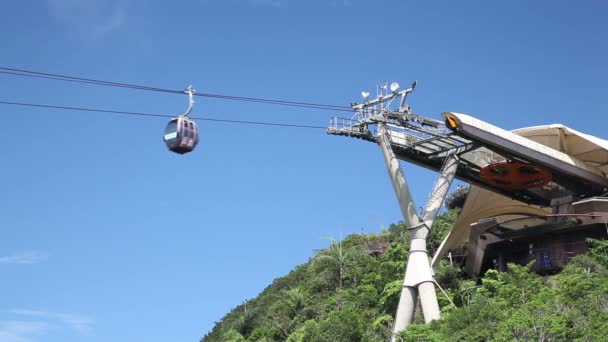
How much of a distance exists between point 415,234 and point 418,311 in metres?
3.72

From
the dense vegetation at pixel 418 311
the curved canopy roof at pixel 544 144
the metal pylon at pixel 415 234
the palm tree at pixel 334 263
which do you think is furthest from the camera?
the palm tree at pixel 334 263

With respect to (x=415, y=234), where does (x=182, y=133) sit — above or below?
below

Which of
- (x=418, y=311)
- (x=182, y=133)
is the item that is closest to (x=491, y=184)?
(x=418, y=311)

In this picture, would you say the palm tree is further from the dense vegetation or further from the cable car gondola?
the cable car gondola

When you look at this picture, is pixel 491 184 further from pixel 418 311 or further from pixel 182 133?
pixel 182 133

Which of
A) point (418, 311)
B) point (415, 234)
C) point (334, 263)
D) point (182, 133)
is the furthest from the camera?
point (334, 263)

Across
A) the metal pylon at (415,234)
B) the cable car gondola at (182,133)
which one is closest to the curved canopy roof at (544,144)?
the metal pylon at (415,234)

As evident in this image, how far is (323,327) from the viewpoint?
30312 mm

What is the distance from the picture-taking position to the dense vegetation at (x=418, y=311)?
75.3 feet

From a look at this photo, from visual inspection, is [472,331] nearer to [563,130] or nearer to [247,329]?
[563,130]

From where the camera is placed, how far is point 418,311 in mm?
32312

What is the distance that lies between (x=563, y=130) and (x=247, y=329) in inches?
742

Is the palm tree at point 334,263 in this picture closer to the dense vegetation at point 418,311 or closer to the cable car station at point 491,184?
the dense vegetation at point 418,311

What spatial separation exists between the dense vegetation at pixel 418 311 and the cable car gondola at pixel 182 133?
10281 mm
